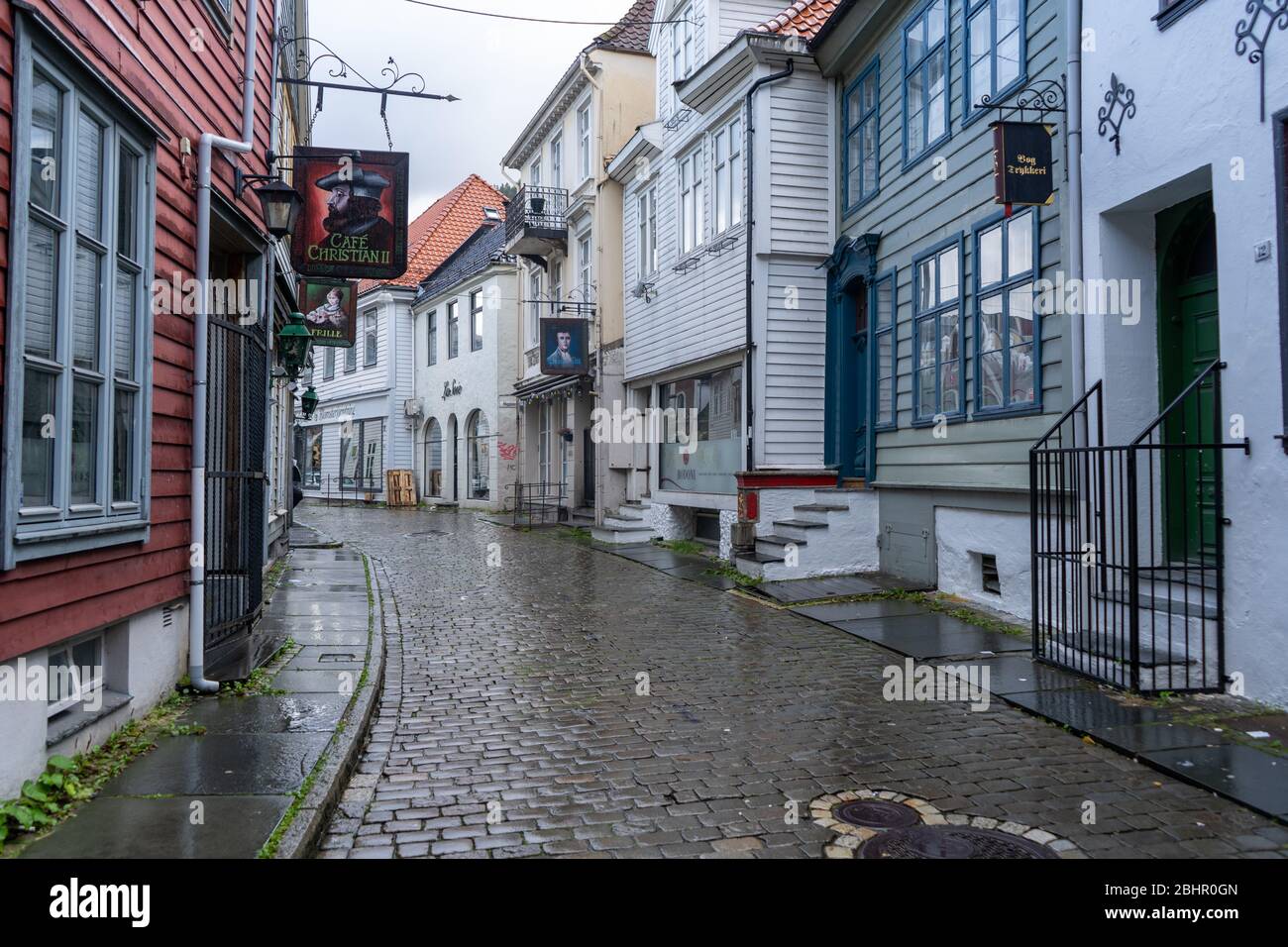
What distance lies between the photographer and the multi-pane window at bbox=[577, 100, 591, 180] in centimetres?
2300

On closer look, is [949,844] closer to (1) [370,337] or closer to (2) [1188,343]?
(2) [1188,343]

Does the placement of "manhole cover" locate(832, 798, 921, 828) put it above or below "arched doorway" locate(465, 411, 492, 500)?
below

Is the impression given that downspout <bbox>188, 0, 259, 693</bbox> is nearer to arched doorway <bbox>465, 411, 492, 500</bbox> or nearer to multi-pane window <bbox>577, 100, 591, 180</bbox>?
multi-pane window <bbox>577, 100, 591, 180</bbox>

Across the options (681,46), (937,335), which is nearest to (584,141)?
(681,46)

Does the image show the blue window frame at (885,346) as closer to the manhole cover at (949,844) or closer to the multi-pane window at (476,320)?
the manhole cover at (949,844)

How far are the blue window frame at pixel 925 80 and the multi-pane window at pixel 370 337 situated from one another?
28.3 meters

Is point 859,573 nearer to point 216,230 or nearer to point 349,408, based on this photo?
point 216,230

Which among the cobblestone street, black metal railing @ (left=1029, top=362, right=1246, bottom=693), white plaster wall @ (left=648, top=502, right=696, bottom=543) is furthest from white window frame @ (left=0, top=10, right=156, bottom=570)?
white plaster wall @ (left=648, top=502, right=696, bottom=543)

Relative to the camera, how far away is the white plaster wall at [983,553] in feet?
32.0

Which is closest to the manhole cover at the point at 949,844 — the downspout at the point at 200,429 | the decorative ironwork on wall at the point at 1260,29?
the downspout at the point at 200,429

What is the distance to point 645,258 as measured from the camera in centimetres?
1995

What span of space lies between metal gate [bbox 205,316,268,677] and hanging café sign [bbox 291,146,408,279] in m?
1.92

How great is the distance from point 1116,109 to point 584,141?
16805 millimetres

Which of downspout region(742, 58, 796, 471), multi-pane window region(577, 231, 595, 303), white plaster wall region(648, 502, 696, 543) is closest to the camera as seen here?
downspout region(742, 58, 796, 471)
